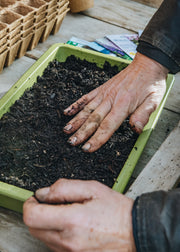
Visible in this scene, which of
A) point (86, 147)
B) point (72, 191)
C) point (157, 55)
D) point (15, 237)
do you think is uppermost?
point (157, 55)

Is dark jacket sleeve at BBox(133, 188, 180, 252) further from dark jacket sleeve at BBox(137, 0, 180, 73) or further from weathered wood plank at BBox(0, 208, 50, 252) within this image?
dark jacket sleeve at BBox(137, 0, 180, 73)

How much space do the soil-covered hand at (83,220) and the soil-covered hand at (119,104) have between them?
0.34 m

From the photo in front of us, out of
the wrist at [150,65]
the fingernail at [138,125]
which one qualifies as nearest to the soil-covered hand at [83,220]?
the fingernail at [138,125]

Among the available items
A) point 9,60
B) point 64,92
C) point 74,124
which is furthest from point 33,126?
point 9,60

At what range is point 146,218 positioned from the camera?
2.27 feet

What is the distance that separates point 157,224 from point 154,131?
2.19 ft

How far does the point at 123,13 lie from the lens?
82.1 inches

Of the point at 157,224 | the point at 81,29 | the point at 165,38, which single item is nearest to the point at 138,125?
the point at 165,38

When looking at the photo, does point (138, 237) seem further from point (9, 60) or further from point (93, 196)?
point (9, 60)

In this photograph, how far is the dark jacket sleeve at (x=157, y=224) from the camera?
67 centimetres

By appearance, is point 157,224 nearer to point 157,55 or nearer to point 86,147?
point 86,147

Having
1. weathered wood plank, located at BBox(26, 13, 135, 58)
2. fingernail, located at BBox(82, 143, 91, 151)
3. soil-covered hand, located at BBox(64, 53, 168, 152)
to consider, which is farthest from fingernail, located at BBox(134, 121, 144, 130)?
weathered wood plank, located at BBox(26, 13, 135, 58)

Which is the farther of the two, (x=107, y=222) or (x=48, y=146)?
(x=48, y=146)

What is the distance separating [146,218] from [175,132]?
0.52m
